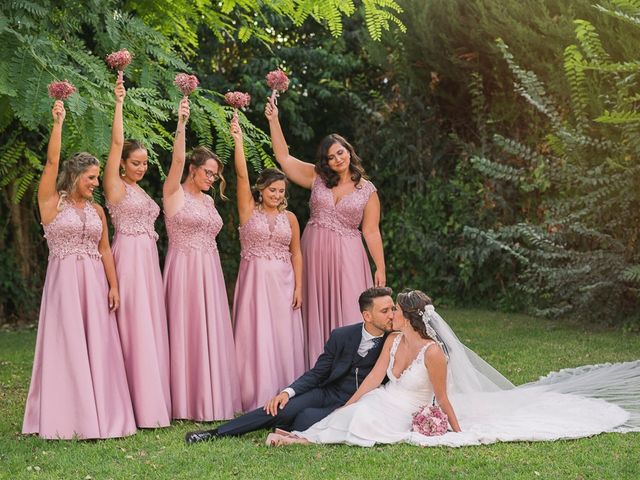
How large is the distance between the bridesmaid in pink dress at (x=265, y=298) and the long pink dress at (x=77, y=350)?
971 millimetres

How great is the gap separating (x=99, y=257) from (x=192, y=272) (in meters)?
0.65

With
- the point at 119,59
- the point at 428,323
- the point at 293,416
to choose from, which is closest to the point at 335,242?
the point at 428,323

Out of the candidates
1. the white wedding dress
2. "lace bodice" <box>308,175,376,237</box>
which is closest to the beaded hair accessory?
the white wedding dress

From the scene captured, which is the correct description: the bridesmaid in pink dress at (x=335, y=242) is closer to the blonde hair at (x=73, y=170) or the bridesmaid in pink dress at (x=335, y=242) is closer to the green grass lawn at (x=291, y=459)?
the green grass lawn at (x=291, y=459)

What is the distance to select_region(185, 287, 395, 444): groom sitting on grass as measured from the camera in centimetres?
604

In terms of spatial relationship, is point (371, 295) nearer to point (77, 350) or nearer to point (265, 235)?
point (265, 235)

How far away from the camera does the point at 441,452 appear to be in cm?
543

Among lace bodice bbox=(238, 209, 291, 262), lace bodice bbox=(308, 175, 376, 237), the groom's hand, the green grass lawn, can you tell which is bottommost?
the green grass lawn

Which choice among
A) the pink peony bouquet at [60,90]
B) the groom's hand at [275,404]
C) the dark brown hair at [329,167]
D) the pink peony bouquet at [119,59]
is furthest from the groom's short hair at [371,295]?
the pink peony bouquet at [60,90]

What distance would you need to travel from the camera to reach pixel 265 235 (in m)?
7.02

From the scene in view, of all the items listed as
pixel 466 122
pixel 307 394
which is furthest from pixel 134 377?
pixel 466 122

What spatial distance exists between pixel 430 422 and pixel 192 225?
2065 mm

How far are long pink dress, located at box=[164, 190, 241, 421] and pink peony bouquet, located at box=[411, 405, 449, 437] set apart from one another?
1.45m

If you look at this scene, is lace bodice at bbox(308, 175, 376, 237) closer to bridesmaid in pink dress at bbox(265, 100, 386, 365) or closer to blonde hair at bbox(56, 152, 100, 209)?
bridesmaid in pink dress at bbox(265, 100, 386, 365)
